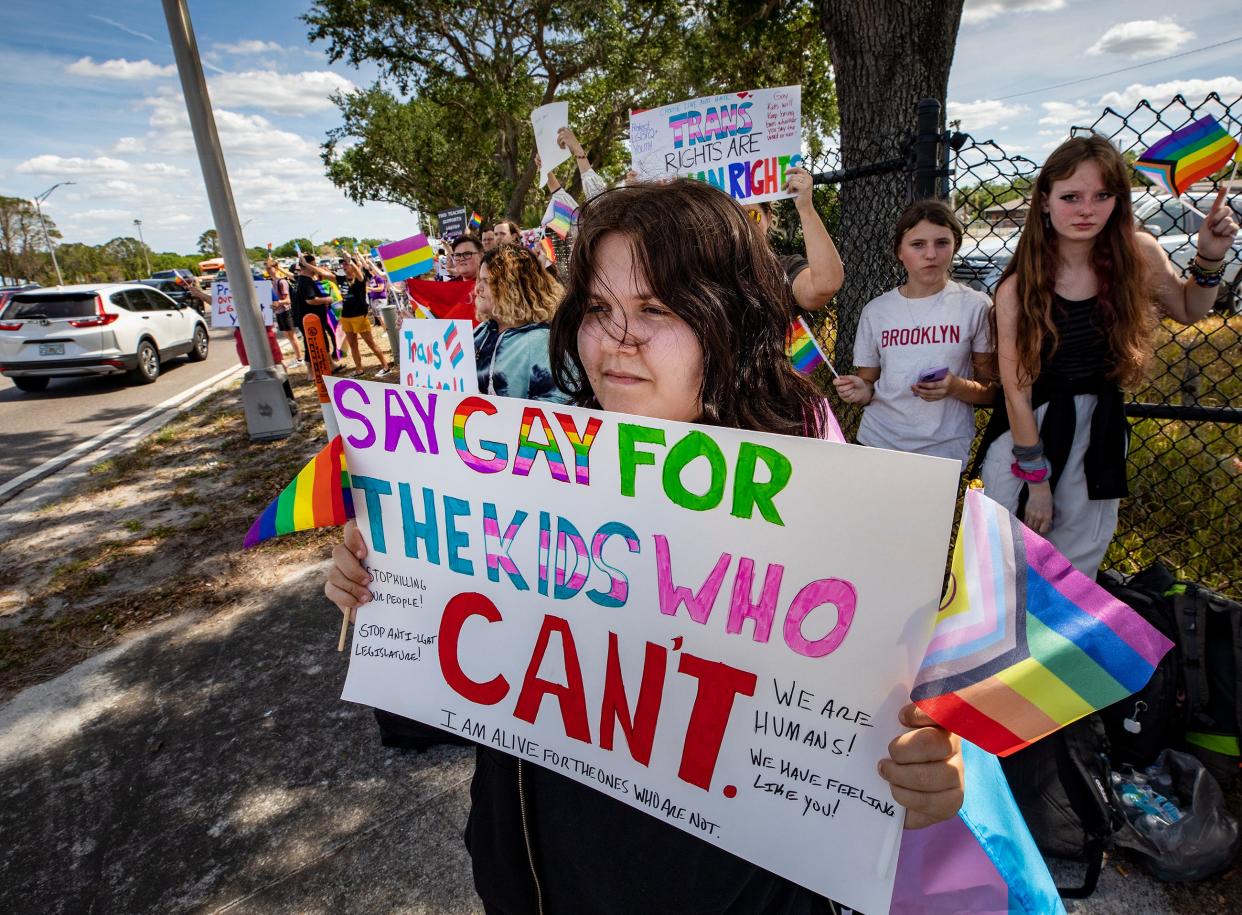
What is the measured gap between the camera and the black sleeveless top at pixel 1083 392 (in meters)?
2.32

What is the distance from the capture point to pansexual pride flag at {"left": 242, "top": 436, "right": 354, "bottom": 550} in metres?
1.28

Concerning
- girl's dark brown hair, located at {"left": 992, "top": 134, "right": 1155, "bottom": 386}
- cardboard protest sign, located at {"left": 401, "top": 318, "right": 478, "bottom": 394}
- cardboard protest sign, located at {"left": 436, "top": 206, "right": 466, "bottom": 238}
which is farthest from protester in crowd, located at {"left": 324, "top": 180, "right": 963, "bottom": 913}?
cardboard protest sign, located at {"left": 436, "top": 206, "right": 466, "bottom": 238}

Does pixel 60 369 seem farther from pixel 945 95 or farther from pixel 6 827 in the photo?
pixel 945 95

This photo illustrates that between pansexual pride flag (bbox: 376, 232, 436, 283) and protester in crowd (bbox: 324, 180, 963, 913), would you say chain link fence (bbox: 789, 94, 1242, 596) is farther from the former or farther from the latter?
pansexual pride flag (bbox: 376, 232, 436, 283)

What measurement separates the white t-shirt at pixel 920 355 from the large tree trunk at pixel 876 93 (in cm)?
122

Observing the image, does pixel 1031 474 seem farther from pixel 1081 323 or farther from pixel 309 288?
pixel 309 288

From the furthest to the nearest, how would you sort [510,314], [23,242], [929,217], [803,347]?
[23,242]
[510,314]
[803,347]
[929,217]

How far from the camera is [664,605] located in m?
1.06

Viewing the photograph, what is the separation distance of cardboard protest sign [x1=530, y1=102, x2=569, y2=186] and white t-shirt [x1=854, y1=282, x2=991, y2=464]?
309cm

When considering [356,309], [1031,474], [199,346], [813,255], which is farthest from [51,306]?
[1031,474]

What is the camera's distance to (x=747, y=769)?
1.01m

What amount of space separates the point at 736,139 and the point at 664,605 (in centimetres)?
343

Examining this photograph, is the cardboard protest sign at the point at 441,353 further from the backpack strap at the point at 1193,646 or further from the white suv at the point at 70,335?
the white suv at the point at 70,335

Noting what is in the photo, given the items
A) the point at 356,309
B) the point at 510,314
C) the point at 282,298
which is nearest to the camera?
the point at 510,314
